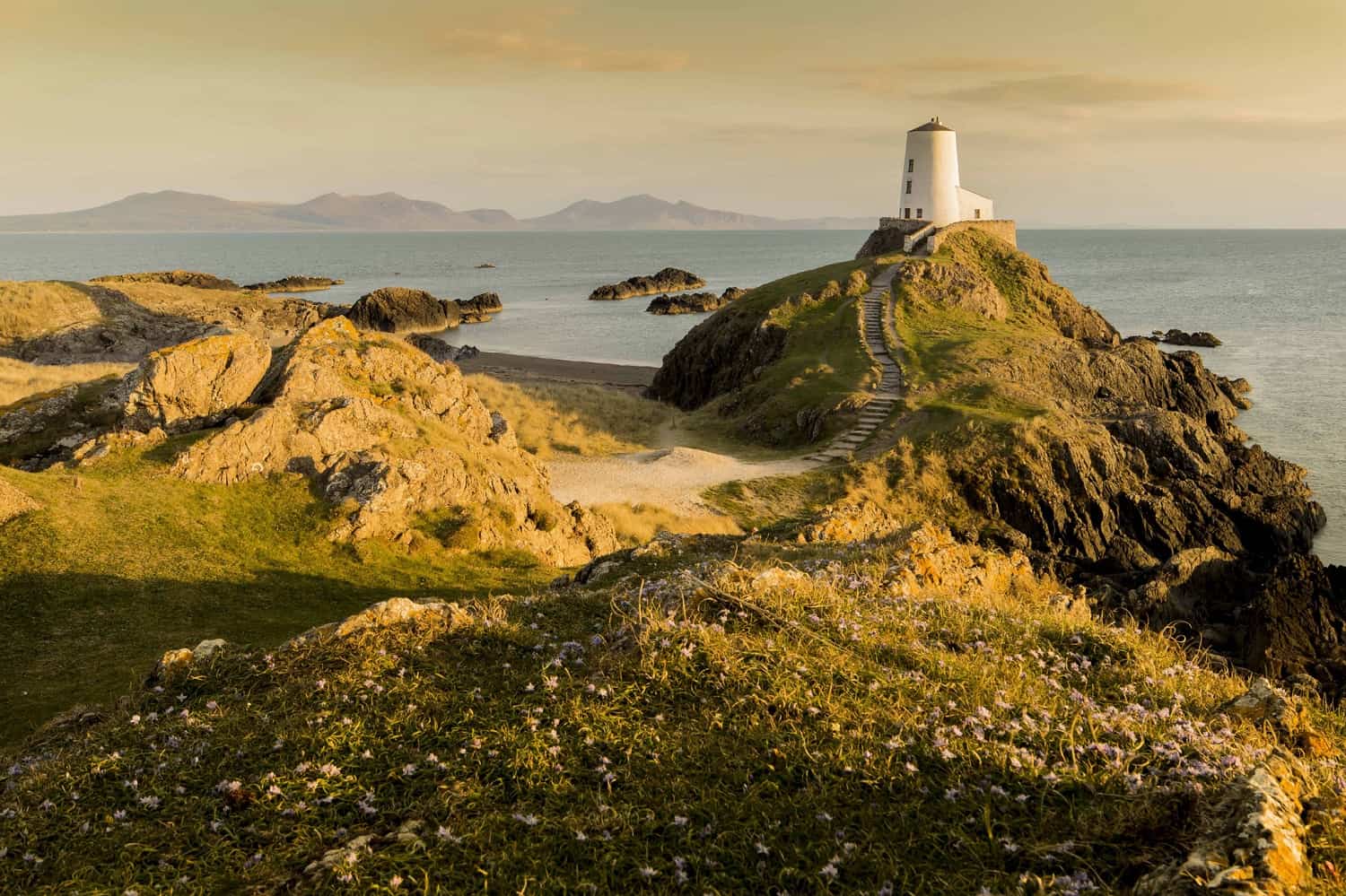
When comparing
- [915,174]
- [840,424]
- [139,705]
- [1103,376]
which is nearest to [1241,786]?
[139,705]

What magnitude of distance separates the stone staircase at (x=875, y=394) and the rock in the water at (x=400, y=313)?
6015 centimetres

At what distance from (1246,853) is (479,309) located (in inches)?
4571

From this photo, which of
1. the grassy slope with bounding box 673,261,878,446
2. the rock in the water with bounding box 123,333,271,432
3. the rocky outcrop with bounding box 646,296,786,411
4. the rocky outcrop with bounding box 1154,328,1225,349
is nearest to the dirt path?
the grassy slope with bounding box 673,261,878,446

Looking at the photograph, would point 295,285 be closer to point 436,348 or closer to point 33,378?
point 436,348

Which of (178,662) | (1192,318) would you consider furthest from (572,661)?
(1192,318)

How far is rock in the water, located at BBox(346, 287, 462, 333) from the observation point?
100625 millimetres

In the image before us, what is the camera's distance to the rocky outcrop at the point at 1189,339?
3201 inches

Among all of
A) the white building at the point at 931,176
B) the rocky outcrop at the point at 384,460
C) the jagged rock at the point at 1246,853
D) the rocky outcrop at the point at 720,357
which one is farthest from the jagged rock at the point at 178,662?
the white building at the point at 931,176

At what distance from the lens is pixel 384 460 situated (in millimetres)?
20406

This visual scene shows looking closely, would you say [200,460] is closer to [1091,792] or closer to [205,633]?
[205,633]

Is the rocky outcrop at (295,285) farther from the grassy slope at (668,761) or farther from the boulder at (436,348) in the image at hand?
the grassy slope at (668,761)

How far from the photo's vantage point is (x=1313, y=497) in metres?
39.1

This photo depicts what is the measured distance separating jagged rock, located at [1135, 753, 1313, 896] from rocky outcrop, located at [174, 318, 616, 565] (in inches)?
653

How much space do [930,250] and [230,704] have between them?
213 feet
